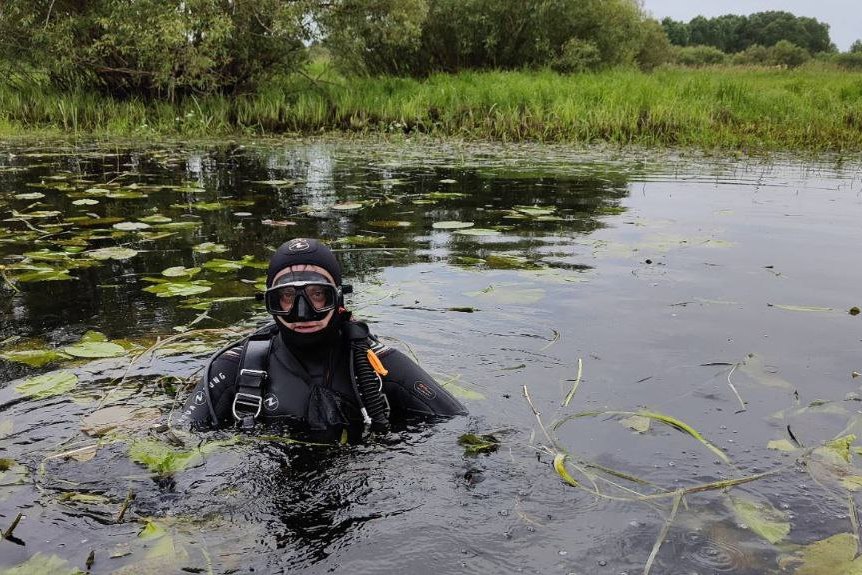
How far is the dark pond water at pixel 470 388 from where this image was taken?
7.75 feet

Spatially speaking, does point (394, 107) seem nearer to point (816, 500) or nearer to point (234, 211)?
point (234, 211)

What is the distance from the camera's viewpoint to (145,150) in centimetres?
1285

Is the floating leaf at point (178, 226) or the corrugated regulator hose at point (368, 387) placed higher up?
the floating leaf at point (178, 226)

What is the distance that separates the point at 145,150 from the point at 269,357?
10822mm

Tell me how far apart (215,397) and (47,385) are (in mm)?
858

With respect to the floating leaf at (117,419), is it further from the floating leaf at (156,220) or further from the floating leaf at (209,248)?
the floating leaf at (156,220)

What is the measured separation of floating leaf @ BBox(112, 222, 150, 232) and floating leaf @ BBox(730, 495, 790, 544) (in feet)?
18.8

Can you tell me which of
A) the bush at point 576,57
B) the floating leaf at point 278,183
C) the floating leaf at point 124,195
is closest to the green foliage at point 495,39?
the bush at point 576,57

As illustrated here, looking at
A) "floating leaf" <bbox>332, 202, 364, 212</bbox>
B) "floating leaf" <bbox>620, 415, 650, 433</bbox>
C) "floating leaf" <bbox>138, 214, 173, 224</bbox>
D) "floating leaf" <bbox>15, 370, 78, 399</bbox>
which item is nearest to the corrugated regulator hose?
"floating leaf" <bbox>620, 415, 650, 433</bbox>

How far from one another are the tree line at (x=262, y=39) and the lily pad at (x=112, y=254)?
10050 millimetres

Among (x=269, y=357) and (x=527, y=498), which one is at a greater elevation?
(x=269, y=357)

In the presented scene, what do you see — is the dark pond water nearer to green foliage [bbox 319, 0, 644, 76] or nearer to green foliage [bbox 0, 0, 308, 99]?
green foliage [bbox 0, 0, 308, 99]

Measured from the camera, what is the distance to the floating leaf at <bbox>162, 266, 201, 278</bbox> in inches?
206

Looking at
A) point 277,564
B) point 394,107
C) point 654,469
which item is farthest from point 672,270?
point 394,107
